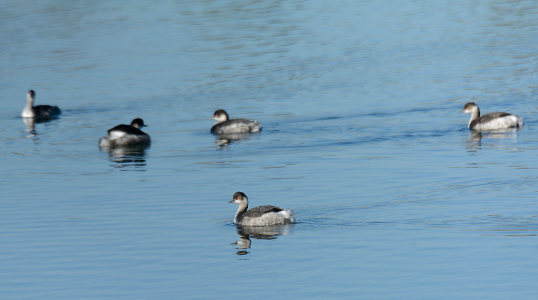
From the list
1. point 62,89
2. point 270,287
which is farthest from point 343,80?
point 270,287

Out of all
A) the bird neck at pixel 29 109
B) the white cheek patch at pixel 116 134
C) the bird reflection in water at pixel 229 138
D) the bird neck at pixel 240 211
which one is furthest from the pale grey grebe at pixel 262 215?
the bird neck at pixel 29 109

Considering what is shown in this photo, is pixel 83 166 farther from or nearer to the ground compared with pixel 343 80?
nearer to the ground

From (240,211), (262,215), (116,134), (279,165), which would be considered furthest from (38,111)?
(262,215)

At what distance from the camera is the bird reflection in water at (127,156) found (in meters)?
32.6

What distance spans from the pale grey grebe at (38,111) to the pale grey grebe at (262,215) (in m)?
20.1

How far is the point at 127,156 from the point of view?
34.2m

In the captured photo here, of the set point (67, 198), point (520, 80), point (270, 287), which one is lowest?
point (270, 287)

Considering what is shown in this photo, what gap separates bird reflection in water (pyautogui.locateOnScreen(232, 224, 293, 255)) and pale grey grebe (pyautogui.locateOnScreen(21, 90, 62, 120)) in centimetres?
2036

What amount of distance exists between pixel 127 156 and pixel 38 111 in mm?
9396

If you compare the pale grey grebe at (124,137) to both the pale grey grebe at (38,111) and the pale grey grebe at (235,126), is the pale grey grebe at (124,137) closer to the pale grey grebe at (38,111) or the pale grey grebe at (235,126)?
the pale grey grebe at (235,126)

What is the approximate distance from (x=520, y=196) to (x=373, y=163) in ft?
20.5

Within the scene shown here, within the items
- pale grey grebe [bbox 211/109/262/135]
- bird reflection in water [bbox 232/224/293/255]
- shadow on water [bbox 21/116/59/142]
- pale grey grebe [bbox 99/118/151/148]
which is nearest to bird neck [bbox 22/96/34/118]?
shadow on water [bbox 21/116/59/142]

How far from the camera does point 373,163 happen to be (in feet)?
100

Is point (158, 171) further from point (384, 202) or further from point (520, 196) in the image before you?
point (520, 196)
